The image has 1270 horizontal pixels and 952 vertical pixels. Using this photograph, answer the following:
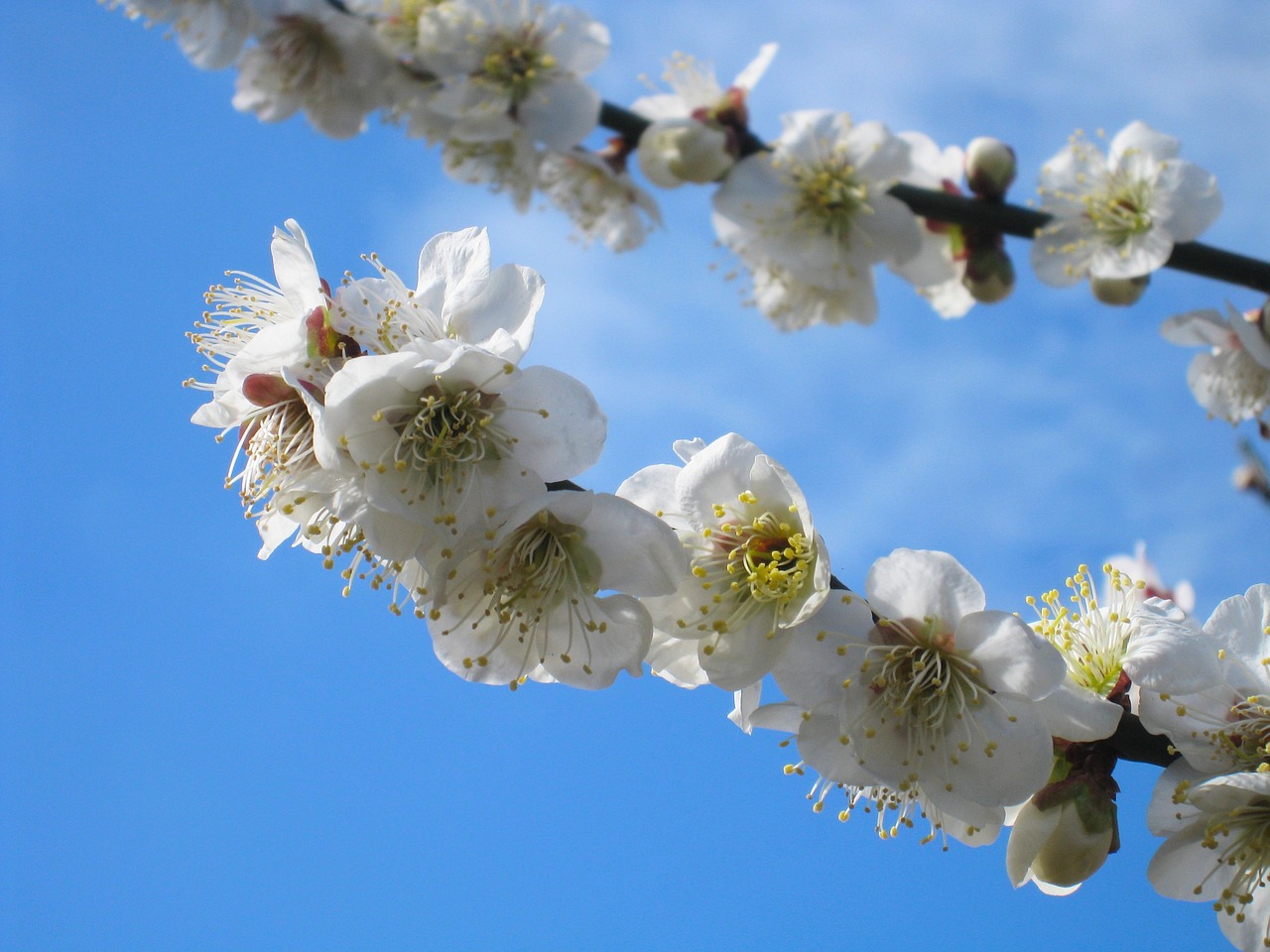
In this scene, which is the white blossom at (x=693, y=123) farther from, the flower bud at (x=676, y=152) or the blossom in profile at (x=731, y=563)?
the blossom in profile at (x=731, y=563)

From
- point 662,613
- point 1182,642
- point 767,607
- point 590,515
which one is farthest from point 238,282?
point 1182,642

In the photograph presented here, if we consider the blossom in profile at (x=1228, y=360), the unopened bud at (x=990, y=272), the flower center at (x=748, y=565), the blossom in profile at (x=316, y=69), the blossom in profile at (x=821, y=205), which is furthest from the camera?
the blossom in profile at (x=1228, y=360)

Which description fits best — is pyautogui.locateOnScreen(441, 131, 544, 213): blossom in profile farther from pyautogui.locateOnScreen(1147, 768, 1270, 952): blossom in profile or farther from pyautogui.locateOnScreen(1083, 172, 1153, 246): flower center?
pyautogui.locateOnScreen(1147, 768, 1270, 952): blossom in profile

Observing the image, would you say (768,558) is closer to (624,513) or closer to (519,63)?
(624,513)

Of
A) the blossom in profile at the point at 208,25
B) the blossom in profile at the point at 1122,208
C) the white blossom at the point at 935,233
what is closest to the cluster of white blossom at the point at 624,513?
the blossom in profile at the point at 208,25

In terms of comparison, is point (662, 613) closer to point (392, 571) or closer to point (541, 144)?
point (392, 571)

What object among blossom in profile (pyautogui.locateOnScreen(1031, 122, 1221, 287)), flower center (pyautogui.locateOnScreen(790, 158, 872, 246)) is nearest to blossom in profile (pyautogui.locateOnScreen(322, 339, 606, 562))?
flower center (pyautogui.locateOnScreen(790, 158, 872, 246))

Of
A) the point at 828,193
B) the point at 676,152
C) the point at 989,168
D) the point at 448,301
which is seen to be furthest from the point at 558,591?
the point at 989,168
